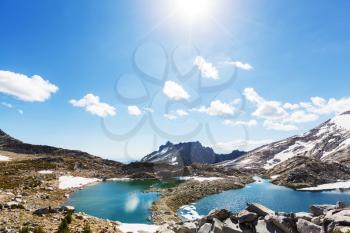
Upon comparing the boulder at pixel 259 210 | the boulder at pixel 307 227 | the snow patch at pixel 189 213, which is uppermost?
the boulder at pixel 259 210

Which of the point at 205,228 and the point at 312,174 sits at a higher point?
the point at 312,174

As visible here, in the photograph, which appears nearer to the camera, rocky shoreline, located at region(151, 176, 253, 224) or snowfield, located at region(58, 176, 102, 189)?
rocky shoreline, located at region(151, 176, 253, 224)

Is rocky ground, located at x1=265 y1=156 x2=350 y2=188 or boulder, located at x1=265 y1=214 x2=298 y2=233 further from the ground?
rocky ground, located at x1=265 y1=156 x2=350 y2=188

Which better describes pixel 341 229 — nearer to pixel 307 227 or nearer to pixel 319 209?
pixel 307 227

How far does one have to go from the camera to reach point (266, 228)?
87.0ft

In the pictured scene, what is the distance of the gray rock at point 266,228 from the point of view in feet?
86.0

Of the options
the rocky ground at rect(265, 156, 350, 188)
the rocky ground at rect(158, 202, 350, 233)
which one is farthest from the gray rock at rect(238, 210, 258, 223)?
the rocky ground at rect(265, 156, 350, 188)

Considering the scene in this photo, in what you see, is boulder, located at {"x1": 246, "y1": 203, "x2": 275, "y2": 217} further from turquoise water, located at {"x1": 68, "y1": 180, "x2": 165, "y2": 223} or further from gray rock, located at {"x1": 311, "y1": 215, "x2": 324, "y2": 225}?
turquoise water, located at {"x1": 68, "y1": 180, "x2": 165, "y2": 223}

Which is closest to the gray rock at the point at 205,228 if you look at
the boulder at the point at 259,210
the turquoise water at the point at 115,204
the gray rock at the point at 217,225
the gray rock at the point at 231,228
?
the gray rock at the point at 217,225

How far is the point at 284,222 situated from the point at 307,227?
1.68 meters

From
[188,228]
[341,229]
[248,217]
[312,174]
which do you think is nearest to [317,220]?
[341,229]

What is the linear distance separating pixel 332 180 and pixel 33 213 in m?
121

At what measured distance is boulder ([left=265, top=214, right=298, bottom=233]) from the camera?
25.9 meters

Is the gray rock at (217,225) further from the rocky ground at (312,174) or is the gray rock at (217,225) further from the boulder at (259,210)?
the rocky ground at (312,174)
